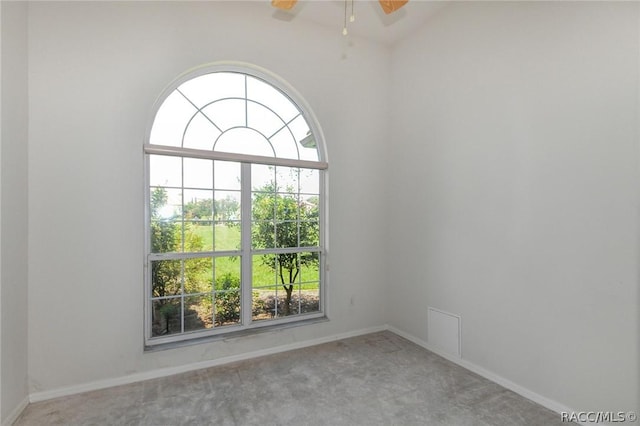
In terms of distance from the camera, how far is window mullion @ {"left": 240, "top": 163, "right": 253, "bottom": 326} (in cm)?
300

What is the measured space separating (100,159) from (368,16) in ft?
9.46

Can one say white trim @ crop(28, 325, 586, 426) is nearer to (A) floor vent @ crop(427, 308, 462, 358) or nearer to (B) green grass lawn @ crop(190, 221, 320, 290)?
(A) floor vent @ crop(427, 308, 462, 358)

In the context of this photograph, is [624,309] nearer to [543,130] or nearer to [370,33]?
[543,130]

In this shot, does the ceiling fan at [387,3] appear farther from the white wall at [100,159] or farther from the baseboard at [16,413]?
the baseboard at [16,413]

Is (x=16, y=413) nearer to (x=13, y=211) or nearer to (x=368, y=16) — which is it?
(x=13, y=211)

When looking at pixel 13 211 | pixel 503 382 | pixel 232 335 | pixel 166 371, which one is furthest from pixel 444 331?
pixel 13 211

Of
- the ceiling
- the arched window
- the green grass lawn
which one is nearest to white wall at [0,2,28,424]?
the arched window

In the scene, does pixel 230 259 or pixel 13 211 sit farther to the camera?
pixel 230 259

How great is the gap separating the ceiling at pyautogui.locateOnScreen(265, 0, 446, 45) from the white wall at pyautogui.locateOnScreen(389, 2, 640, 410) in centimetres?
16

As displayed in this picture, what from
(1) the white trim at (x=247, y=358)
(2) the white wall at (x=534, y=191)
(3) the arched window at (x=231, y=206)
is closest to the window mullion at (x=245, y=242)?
(3) the arched window at (x=231, y=206)

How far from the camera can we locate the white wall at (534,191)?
1846 millimetres

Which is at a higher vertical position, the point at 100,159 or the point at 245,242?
the point at 100,159

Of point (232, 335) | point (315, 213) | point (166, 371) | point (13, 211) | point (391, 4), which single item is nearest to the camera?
point (13, 211)

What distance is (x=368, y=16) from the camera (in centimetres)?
312
